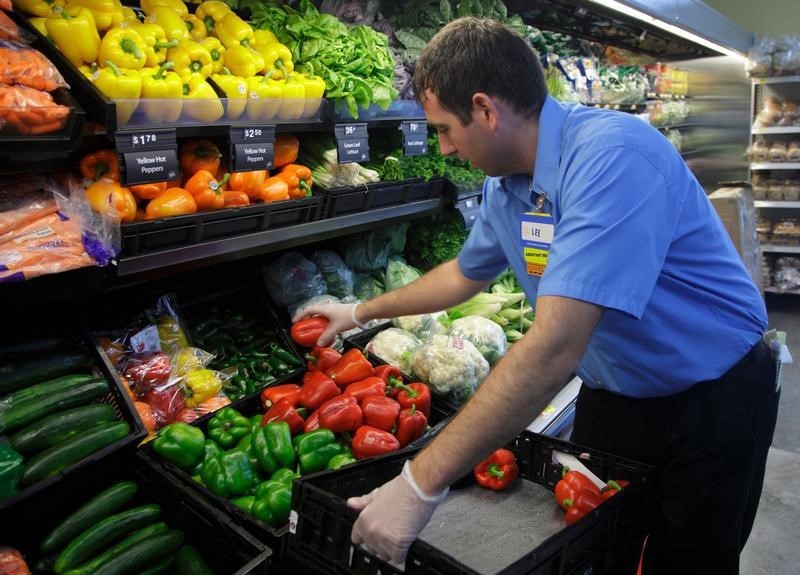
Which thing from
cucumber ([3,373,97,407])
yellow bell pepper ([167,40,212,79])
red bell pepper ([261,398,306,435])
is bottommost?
red bell pepper ([261,398,306,435])

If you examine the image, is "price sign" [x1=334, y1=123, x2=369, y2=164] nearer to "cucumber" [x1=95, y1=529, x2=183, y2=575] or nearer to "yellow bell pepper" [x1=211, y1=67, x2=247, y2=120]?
"yellow bell pepper" [x1=211, y1=67, x2=247, y2=120]

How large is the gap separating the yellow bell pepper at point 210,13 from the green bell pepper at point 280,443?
1.57 metres

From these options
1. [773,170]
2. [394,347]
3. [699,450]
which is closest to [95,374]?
[394,347]

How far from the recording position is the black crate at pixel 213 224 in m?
1.99

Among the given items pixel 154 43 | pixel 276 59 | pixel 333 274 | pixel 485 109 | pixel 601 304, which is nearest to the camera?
pixel 601 304

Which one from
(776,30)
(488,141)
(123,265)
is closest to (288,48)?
(123,265)

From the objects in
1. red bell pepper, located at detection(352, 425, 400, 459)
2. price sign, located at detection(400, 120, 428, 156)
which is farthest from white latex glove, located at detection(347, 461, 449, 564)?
price sign, located at detection(400, 120, 428, 156)

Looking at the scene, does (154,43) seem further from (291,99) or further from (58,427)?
(58,427)

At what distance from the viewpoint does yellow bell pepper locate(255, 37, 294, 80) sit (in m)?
2.67

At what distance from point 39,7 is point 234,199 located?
0.83 meters

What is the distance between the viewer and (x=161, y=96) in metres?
2.10

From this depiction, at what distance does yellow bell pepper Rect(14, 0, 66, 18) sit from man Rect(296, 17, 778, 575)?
1.23m

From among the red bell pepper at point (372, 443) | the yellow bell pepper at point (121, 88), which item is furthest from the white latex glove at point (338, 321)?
the yellow bell pepper at point (121, 88)

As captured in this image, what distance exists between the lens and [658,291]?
160 centimetres
